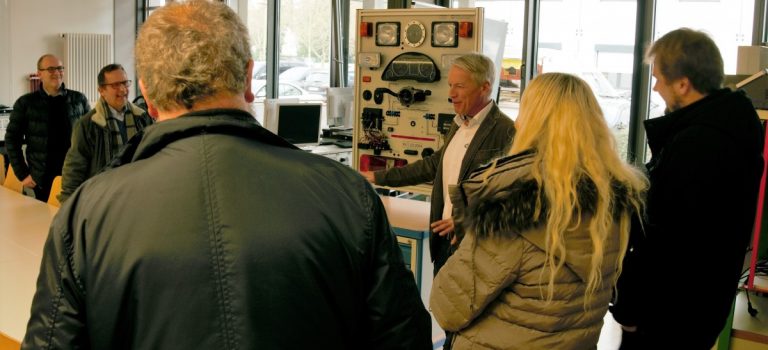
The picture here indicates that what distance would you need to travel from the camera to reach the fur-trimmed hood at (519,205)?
1913 mm

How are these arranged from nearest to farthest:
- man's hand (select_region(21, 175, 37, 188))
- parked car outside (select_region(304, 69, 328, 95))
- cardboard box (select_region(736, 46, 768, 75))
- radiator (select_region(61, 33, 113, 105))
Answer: cardboard box (select_region(736, 46, 768, 75)) → man's hand (select_region(21, 175, 37, 188)) → parked car outside (select_region(304, 69, 328, 95)) → radiator (select_region(61, 33, 113, 105))

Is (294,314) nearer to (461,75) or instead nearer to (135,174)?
(135,174)

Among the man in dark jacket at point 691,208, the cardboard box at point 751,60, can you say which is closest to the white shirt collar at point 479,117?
the man in dark jacket at point 691,208

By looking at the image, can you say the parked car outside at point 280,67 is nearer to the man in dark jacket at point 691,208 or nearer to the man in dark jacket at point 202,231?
the man in dark jacket at point 691,208

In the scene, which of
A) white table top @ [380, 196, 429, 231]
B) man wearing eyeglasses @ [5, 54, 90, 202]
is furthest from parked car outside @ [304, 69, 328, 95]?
white table top @ [380, 196, 429, 231]

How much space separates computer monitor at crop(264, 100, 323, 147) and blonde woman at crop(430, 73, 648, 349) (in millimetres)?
4371

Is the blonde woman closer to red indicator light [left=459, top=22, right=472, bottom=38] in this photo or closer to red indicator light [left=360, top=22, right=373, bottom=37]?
red indicator light [left=459, top=22, right=472, bottom=38]

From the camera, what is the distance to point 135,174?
1159 mm

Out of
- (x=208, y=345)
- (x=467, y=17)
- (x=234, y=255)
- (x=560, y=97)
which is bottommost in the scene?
(x=208, y=345)

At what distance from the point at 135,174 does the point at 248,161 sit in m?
0.17

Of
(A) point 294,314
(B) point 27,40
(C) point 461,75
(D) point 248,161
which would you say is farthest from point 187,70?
(B) point 27,40

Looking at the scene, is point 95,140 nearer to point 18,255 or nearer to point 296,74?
point 18,255

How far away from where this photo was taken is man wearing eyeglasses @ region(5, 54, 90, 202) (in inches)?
211

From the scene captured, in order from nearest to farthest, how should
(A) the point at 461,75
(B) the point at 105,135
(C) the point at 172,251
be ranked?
1. (C) the point at 172,251
2. (A) the point at 461,75
3. (B) the point at 105,135
